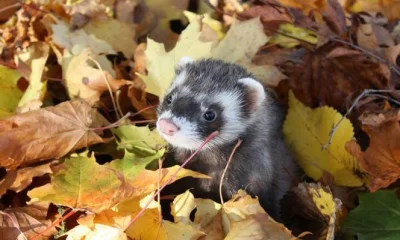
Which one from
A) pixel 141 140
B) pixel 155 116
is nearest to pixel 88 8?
pixel 155 116

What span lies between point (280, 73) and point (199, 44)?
0.34 m

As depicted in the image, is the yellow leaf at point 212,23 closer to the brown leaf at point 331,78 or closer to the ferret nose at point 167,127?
the brown leaf at point 331,78

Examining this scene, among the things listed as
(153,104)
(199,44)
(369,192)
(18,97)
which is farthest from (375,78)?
(18,97)

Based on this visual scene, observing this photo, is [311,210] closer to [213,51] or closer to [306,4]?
[213,51]

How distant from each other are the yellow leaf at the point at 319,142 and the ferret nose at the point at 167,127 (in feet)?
2.17

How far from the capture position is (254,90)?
194cm

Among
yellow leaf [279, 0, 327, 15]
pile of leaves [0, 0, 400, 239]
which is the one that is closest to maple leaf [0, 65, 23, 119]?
pile of leaves [0, 0, 400, 239]

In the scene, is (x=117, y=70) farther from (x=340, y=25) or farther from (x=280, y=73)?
(x=340, y=25)

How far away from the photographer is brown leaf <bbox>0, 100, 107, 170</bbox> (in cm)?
186

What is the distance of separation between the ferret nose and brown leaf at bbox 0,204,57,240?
1.49ft

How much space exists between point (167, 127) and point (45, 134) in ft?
1.48

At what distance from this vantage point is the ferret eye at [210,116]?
1876 mm

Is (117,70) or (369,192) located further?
(117,70)

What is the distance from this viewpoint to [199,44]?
2.30m
